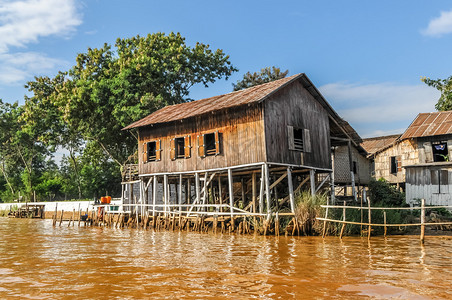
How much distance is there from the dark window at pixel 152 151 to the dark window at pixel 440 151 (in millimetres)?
17167

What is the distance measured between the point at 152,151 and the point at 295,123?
31.6 feet

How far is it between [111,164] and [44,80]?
10.6 meters

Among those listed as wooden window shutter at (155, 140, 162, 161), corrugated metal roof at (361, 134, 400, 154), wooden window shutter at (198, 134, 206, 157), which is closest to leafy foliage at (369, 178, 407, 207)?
corrugated metal roof at (361, 134, 400, 154)

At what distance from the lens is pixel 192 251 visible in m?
14.1

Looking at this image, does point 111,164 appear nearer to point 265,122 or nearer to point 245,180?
point 245,180

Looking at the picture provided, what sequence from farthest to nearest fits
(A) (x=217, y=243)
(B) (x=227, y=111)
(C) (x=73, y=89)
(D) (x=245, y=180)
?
1. (C) (x=73, y=89)
2. (D) (x=245, y=180)
3. (B) (x=227, y=111)
4. (A) (x=217, y=243)

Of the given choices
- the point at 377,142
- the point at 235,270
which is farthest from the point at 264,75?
the point at 235,270

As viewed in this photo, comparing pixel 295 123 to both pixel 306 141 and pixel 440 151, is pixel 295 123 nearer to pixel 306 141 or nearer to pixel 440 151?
pixel 306 141

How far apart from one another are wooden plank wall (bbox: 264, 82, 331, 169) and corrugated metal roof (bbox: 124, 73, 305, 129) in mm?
596

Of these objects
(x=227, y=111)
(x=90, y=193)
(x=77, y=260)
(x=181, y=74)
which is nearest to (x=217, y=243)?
(x=77, y=260)

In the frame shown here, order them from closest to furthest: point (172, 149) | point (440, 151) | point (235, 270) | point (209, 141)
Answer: point (235, 270)
point (172, 149)
point (209, 141)
point (440, 151)

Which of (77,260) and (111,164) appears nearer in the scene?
(77,260)

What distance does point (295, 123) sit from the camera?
71.7 ft

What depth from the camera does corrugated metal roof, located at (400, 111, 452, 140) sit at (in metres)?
26.1
